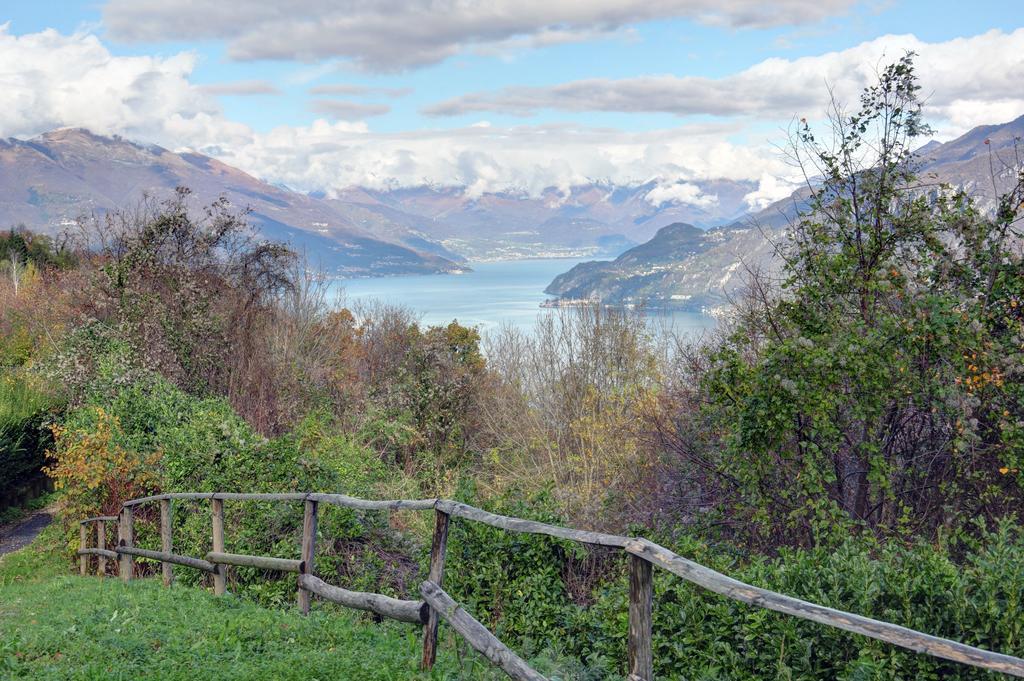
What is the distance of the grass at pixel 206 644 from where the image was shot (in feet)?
18.4

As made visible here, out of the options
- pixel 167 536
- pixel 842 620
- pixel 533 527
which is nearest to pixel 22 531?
pixel 167 536

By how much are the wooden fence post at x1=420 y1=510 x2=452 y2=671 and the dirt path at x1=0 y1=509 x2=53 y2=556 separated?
19.4 m

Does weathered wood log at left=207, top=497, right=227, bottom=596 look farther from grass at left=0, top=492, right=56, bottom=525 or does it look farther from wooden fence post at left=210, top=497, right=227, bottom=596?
grass at left=0, top=492, right=56, bottom=525

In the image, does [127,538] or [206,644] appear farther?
[127,538]

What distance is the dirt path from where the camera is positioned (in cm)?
2183

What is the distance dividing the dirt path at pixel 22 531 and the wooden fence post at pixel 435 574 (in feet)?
63.8

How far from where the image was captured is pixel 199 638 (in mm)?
6609

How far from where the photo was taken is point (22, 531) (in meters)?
23.5

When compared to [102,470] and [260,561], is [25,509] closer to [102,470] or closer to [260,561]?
[102,470]

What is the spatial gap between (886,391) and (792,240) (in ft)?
8.69

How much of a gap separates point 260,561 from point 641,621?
5286mm

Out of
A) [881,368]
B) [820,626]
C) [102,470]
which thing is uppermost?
[881,368]

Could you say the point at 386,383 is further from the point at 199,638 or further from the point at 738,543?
the point at 199,638

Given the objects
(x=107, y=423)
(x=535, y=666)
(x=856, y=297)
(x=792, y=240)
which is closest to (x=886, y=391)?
(x=856, y=297)
